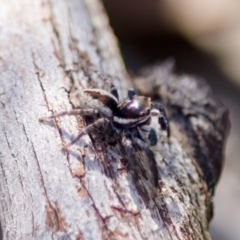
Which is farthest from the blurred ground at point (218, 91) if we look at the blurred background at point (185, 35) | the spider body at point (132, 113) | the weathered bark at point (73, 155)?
the spider body at point (132, 113)

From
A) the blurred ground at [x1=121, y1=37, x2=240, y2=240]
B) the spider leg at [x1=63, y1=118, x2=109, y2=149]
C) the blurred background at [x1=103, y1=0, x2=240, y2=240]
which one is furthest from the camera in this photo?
the blurred background at [x1=103, y1=0, x2=240, y2=240]

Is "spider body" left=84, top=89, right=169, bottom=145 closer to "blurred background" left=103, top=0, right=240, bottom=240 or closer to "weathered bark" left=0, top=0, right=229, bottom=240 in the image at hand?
"weathered bark" left=0, top=0, right=229, bottom=240

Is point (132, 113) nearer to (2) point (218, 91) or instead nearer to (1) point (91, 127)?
(1) point (91, 127)

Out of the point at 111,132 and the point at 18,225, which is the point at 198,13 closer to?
the point at 111,132

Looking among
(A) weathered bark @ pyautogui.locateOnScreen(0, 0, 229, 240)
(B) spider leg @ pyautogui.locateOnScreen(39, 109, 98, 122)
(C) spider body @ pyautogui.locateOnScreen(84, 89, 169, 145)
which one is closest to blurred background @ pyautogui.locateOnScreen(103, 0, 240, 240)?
(A) weathered bark @ pyautogui.locateOnScreen(0, 0, 229, 240)

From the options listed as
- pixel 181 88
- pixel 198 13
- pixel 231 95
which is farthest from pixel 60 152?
pixel 198 13

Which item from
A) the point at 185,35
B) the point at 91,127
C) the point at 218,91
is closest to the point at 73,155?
the point at 91,127
